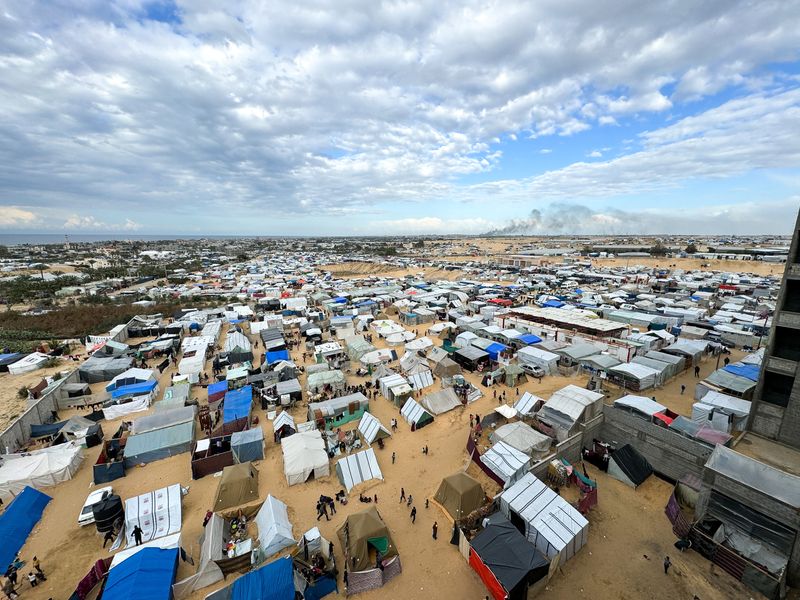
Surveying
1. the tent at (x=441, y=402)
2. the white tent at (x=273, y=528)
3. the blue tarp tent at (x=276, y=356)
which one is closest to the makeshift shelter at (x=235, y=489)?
the white tent at (x=273, y=528)

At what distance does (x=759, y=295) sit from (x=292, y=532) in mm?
63631

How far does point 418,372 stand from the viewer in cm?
2427

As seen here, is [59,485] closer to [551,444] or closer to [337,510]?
[337,510]

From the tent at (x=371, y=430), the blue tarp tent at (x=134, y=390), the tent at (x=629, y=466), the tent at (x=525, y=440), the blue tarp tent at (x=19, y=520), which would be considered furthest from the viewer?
the blue tarp tent at (x=134, y=390)

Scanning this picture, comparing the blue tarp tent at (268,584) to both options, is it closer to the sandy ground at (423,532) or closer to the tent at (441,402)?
the sandy ground at (423,532)

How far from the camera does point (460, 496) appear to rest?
1288cm

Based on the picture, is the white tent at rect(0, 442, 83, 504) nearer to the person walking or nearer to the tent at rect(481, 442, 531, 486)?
the person walking

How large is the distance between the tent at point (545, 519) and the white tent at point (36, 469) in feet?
65.0

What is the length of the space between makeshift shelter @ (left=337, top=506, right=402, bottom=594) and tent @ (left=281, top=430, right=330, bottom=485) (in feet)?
13.1

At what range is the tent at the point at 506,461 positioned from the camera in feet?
45.3

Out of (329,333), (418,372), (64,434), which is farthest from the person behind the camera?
(329,333)

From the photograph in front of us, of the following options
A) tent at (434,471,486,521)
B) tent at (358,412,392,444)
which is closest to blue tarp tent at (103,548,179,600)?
tent at (358,412,392,444)

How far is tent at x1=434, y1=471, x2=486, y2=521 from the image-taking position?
506 inches

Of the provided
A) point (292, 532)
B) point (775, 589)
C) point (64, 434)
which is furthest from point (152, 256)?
point (775, 589)
